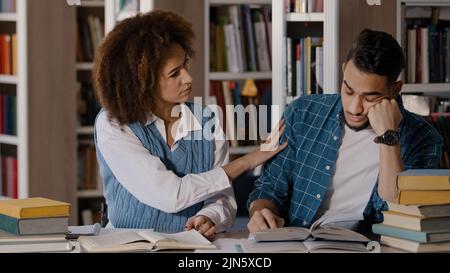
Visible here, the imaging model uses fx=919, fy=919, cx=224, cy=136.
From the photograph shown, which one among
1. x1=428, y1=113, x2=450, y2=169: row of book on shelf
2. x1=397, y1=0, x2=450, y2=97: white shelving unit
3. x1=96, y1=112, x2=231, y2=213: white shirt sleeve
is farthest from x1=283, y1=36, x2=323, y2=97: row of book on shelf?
x1=96, y1=112, x2=231, y2=213: white shirt sleeve

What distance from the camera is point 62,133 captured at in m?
4.09

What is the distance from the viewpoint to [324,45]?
326 centimetres

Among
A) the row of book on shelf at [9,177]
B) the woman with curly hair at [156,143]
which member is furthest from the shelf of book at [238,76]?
the row of book on shelf at [9,177]

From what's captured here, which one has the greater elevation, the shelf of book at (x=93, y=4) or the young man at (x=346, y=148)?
the shelf of book at (x=93, y=4)

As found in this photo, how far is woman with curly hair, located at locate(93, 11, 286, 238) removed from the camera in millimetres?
2367

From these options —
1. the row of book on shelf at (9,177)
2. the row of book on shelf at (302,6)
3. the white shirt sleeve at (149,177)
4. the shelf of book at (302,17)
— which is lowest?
the row of book on shelf at (9,177)

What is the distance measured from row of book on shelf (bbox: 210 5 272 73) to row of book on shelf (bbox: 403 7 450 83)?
1.78 feet

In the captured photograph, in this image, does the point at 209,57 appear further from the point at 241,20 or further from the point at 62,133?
the point at 62,133

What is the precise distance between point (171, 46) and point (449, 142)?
111 cm

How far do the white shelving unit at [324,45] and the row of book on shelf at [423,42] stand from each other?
0.25 meters

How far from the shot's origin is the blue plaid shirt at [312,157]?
2.54 m

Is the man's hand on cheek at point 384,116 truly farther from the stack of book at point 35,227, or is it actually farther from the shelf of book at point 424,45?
the stack of book at point 35,227

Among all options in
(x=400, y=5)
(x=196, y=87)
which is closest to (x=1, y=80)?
(x=196, y=87)

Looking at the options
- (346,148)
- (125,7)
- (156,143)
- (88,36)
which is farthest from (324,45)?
(88,36)
